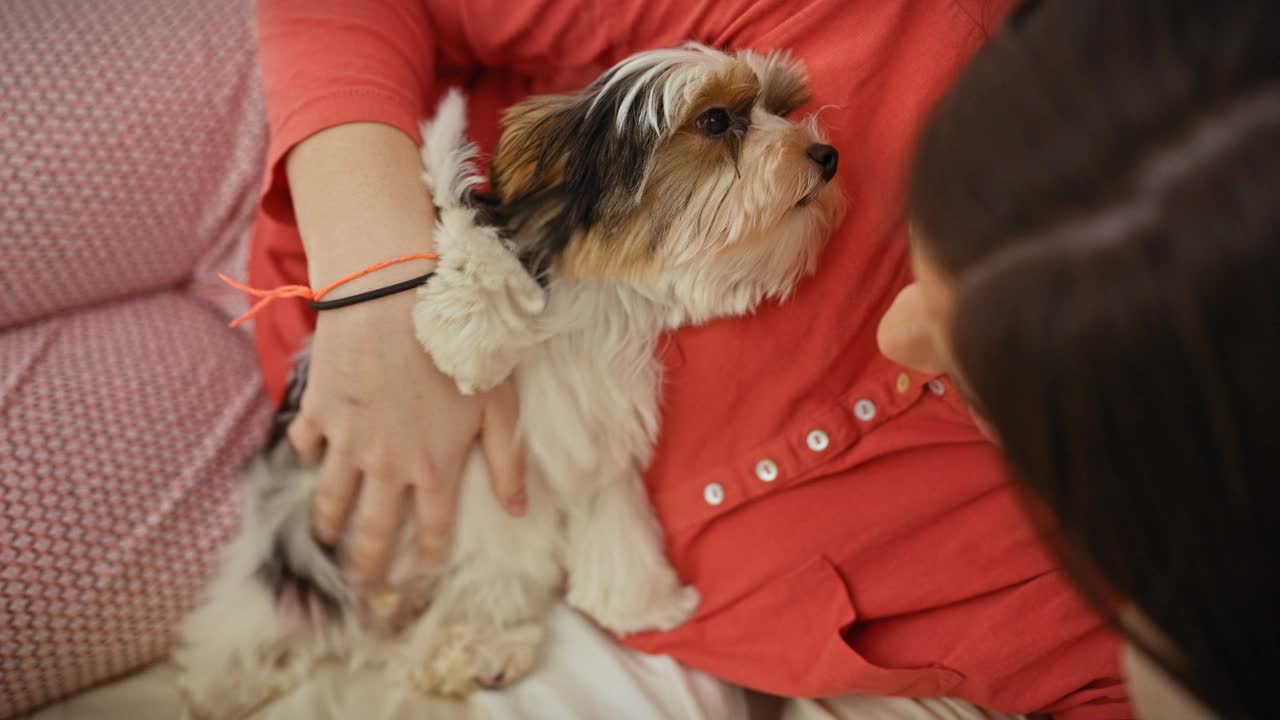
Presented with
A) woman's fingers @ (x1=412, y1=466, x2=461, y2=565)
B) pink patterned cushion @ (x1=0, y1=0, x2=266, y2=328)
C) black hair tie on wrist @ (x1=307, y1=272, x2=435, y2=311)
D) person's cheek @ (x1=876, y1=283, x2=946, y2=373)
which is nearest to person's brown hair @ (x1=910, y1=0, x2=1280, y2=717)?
person's cheek @ (x1=876, y1=283, x2=946, y2=373)

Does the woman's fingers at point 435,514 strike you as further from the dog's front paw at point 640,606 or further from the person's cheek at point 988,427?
the person's cheek at point 988,427

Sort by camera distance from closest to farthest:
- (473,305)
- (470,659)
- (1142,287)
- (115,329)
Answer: (1142,287) < (473,305) < (470,659) < (115,329)

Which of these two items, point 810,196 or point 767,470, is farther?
point 767,470

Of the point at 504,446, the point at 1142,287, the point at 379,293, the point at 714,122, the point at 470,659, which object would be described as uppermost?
the point at 1142,287

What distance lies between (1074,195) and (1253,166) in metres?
0.10

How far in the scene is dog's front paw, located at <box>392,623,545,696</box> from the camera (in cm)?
139

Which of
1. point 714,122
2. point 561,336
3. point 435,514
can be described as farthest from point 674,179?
point 435,514

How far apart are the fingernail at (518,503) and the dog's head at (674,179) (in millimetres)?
384

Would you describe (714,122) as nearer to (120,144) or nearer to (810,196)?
(810,196)

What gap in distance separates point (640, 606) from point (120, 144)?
1325 mm

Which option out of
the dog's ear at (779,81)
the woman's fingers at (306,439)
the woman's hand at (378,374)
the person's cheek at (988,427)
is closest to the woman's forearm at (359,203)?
the woman's hand at (378,374)

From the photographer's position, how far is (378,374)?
117cm

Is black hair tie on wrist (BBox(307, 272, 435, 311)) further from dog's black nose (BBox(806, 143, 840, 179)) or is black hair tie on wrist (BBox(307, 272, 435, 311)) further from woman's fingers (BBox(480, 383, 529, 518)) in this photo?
A: dog's black nose (BBox(806, 143, 840, 179))

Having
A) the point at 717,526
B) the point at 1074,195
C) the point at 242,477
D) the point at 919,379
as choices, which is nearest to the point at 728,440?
the point at 717,526
